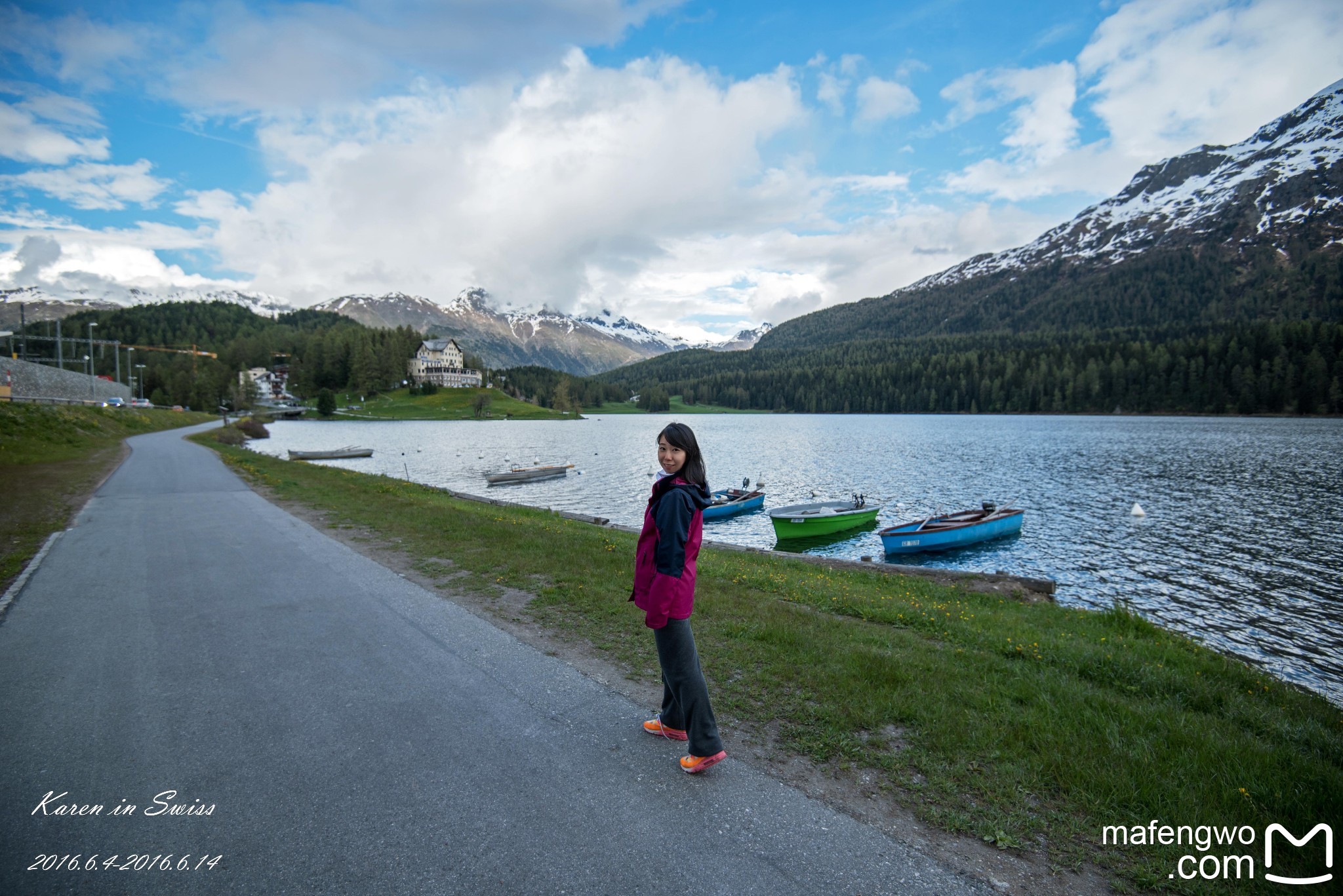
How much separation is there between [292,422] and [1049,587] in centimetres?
15804

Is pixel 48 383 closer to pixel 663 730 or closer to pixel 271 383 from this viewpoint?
pixel 663 730

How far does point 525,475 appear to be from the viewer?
165 ft

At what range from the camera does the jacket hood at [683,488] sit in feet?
17.7

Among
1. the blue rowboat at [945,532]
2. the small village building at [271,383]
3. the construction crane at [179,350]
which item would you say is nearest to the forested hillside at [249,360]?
the construction crane at [179,350]

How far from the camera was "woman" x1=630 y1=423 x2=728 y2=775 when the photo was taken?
5289 mm

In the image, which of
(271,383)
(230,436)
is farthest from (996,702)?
(271,383)

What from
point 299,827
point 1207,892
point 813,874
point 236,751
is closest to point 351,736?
point 236,751

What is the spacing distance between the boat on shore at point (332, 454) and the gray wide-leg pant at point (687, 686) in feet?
203

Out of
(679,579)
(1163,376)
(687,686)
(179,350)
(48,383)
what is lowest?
(687,686)

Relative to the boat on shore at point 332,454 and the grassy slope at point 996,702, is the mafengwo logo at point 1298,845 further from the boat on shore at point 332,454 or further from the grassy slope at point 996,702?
the boat on shore at point 332,454

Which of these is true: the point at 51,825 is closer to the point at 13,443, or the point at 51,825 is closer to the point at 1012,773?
the point at 1012,773

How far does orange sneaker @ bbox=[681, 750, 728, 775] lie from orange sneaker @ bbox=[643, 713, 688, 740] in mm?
387

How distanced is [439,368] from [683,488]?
20214 centimetres

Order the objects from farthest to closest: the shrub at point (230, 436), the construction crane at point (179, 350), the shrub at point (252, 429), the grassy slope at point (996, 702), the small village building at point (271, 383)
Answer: the small village building at point (271, 383) → the construction crane at point (179, 350) → the shrub at point (252, 429) → the shrub at point (230, 436) → the grassy slope at point (996, 702)
